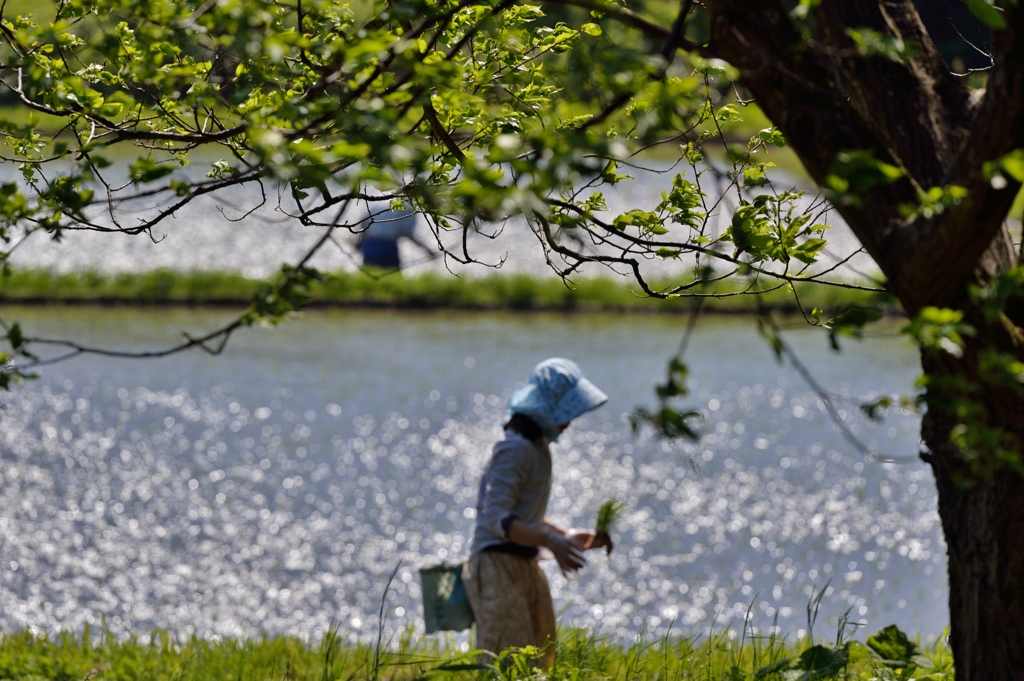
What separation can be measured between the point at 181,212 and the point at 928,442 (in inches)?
Answer: 841

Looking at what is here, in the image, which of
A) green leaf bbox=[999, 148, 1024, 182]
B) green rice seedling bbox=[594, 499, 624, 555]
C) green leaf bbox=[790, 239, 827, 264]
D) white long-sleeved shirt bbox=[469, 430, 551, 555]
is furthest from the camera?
green rice seedling bbox=[594, 499, 624, 555]

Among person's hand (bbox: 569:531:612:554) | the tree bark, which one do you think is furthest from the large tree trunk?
person's hand (bbox: 569:531:612:554)

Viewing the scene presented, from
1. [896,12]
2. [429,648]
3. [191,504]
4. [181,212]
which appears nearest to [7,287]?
[181,212]

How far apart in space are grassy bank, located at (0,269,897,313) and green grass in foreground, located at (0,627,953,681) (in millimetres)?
12297

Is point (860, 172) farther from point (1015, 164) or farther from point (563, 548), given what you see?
point (563, 548)

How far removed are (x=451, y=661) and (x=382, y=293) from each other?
14101 mm

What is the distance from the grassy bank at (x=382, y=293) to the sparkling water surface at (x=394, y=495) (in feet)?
11.0

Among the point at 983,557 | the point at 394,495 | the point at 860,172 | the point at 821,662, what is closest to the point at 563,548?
the point at 821,662

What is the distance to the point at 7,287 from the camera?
16344 mm

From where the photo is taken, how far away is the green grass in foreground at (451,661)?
10.2 feet

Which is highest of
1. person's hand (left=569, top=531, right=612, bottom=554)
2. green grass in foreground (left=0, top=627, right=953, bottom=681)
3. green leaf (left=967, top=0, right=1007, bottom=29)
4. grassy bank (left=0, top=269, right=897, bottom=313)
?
grassy bank (left=0, top=269, right=897, bottom=313)

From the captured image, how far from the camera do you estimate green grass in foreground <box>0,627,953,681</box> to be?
311cm

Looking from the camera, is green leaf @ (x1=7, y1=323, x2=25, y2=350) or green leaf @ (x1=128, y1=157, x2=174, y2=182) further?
green leaf @ (x1=7, y1=323, x2=25, y2=350)

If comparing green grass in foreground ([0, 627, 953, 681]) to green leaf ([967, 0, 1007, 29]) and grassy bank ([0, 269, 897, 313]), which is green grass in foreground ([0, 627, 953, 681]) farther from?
grassy bank ([0, 269, 897, 313])
